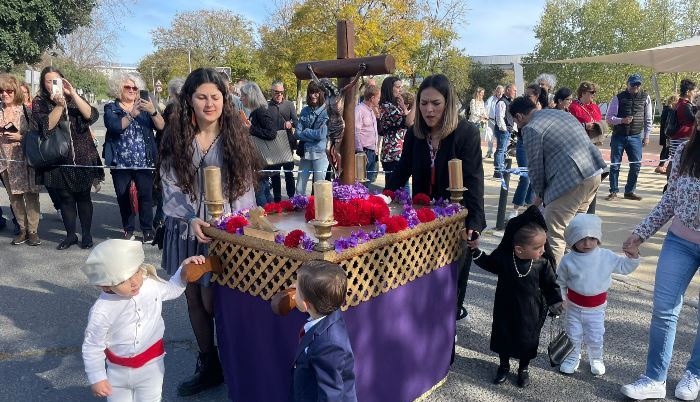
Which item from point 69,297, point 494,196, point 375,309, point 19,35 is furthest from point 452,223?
point 19,35

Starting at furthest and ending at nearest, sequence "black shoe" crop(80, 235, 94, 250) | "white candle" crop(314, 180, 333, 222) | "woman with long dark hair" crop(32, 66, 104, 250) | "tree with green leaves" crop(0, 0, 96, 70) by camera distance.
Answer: "tree with green leaves" crop(0, 0, 96, 70) → "black shoe" crop(80, 235, 94, 250) → "woman with long dark hair" crop(32, 66, 104, 250) → "white candle" crop(314, 180, 333, 222)

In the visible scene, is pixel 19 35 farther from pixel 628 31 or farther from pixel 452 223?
pixel 628 31

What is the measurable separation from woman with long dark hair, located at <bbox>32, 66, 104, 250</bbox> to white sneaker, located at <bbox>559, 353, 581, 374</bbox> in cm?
512

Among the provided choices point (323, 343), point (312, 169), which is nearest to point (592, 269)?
point (323, 343)

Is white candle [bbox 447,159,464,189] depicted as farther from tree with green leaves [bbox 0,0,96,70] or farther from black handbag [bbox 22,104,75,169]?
tree with green leaves [bbox 0,0,96,70]

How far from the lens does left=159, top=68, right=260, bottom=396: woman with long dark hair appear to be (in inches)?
111

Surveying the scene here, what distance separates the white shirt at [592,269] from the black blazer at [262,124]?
186 inches

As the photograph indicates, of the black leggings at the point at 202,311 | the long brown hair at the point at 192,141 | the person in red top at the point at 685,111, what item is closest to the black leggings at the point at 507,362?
the black leggings at the point at 202,311

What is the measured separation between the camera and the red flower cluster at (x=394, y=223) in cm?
256

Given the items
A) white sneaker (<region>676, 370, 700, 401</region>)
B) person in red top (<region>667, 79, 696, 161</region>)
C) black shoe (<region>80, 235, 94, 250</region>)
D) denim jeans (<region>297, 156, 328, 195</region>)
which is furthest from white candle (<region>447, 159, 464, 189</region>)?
person in red top (<region>667, 79, 696, 161</region>)

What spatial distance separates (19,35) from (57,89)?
16.7 m

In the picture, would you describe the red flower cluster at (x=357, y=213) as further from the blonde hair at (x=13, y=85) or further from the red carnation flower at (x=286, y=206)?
the blonde hair at (x=13, y=85)

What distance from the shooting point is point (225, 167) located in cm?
295

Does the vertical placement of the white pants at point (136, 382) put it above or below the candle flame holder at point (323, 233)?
below
